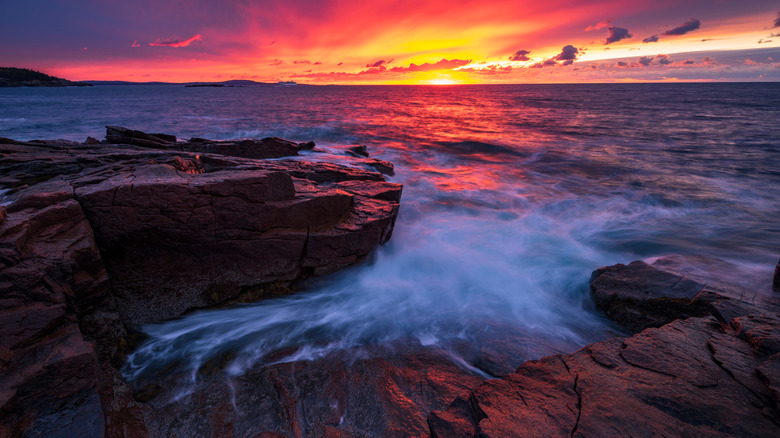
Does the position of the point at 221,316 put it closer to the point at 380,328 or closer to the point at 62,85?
the point at 380,328

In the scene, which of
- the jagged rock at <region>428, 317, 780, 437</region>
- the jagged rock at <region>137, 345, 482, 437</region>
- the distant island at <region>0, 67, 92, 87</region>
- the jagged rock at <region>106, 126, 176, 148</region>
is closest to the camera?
the jagged rock at <region>428, 317, 780, 437</region>

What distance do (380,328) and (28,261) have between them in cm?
487

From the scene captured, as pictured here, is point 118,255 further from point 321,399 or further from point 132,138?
point 132,138

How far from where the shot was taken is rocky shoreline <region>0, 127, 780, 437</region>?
9.92 ft

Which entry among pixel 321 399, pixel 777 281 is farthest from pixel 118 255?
pixel 777 281

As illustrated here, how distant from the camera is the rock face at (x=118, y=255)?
327 centimetres

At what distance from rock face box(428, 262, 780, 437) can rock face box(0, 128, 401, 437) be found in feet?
12.6

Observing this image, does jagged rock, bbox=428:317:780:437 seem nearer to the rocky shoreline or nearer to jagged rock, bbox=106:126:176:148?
the rocky shoreline

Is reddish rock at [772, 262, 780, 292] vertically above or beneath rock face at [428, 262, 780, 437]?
beneath

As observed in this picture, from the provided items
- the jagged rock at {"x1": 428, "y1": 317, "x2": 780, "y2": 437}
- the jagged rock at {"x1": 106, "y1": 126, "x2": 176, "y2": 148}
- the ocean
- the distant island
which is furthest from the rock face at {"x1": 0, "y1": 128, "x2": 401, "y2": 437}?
the distant island

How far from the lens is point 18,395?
3033mm

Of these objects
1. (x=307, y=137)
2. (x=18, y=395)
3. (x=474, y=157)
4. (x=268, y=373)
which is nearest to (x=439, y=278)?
(x=268, y=373)

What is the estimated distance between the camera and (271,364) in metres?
4.61

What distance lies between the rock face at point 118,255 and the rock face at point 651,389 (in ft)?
12.6
